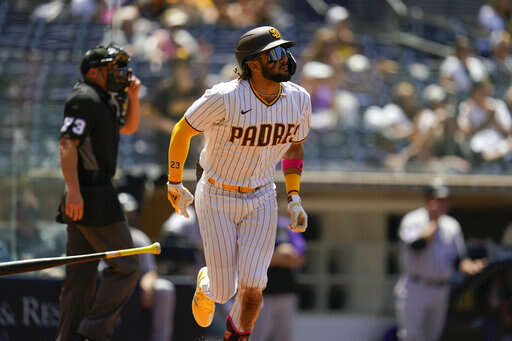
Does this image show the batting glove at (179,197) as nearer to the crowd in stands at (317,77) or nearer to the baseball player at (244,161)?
the baseball player at (244,161)

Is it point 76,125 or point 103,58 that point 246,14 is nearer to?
point 103,58

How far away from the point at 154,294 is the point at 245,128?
3143 millimetres

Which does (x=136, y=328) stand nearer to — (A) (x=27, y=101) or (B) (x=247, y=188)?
(A) (x=27, y=101)

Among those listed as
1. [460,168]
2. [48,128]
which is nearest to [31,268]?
[48,128]

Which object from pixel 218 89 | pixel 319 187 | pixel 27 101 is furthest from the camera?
pixel 319 187

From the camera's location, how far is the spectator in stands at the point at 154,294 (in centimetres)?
757

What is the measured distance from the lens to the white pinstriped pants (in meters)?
5.07

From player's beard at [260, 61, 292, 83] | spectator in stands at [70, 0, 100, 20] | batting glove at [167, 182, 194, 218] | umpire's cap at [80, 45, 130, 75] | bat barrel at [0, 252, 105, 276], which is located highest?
spectator in stands at [70, 0, 100, 20]

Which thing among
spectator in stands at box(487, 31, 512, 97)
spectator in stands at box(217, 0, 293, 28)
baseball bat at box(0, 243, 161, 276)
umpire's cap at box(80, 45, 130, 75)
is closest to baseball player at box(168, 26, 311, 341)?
baseball bat at box(0, 243, 161, 276)

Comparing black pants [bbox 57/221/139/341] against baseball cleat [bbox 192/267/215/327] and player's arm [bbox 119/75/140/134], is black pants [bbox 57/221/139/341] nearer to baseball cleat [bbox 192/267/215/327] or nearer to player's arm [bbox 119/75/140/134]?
baseball cleat [bbox 192/267/215/327]

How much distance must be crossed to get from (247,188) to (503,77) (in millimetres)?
6775

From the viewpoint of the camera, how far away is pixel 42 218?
292 inches

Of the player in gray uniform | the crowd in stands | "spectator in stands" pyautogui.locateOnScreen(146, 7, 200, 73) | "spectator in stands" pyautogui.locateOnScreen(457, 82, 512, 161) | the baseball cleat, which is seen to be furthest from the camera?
"spectator in stands" pyautogui.locateOnScreen(457, 82, 512, 161)

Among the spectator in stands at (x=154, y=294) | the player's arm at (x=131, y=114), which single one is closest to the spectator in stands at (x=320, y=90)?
the spectator in stands at (x=154, y=294)
